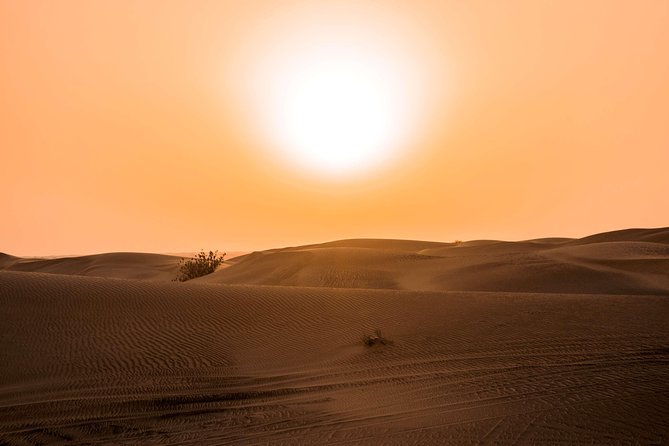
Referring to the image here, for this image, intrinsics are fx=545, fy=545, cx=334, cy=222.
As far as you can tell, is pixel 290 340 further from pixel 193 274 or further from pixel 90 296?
pixel 193 274

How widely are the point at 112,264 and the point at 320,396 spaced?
29.7m

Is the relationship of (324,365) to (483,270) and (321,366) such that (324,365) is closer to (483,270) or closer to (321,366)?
(321,366)

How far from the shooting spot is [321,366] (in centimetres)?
616

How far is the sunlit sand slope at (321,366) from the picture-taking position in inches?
153

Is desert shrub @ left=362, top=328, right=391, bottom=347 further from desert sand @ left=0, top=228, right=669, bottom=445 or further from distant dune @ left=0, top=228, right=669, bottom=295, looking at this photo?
distant dune @ left=0, top=228, right=669, bottom=295

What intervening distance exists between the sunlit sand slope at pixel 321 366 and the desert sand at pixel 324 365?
0.08ft

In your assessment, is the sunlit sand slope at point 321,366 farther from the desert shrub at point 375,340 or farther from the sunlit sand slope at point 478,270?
the sunlit sand slope at point 478,270

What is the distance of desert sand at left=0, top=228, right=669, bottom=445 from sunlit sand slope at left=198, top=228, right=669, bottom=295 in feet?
1.81

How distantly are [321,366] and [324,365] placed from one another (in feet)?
0.18

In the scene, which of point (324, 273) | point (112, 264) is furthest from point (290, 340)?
point (112, 264)

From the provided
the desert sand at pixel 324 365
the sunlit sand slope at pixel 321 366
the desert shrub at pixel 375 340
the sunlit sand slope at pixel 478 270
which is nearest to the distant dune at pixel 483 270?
the sunlit sand slope at pixel 478 270

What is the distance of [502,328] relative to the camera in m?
7.31

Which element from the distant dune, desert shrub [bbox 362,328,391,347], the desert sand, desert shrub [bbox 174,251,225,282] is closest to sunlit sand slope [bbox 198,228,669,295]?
the distant dune

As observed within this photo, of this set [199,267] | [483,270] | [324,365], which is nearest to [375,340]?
[324,365]
